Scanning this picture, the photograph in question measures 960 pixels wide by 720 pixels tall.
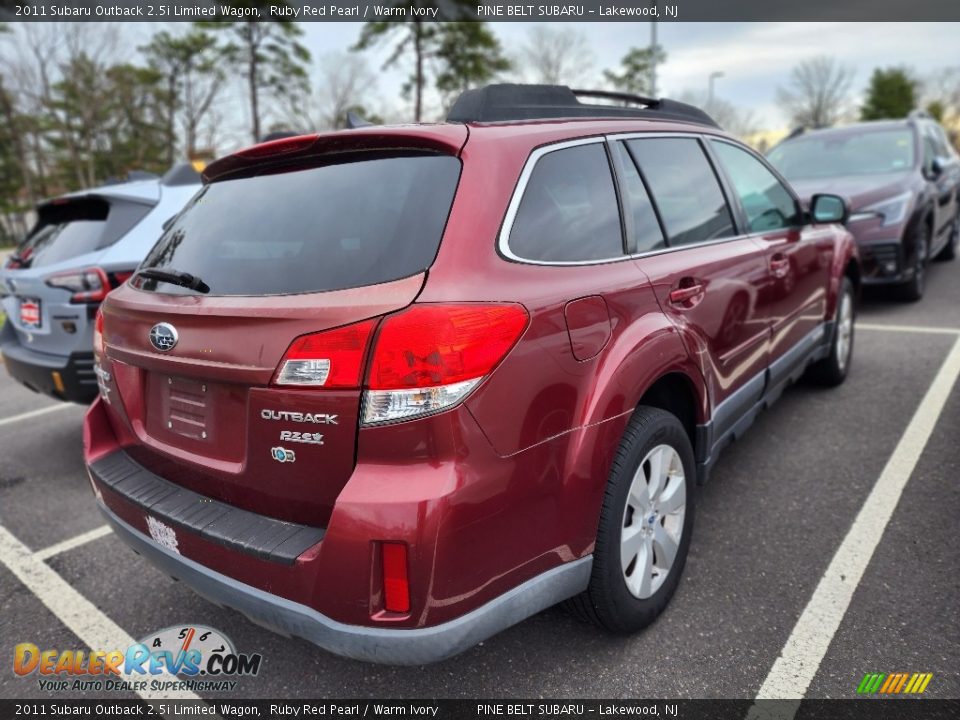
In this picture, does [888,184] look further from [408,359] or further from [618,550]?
[408,359]

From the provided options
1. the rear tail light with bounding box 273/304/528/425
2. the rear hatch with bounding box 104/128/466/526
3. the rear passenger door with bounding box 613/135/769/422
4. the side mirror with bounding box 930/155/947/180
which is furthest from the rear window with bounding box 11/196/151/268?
the side mirror with bounding box 930/155/947/180

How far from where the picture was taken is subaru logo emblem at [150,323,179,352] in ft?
6.49

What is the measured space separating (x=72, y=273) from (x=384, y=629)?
3297 mm

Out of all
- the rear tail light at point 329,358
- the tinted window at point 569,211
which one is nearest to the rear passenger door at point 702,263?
the tinted window at point 569,211

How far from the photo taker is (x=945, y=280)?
27.2ft

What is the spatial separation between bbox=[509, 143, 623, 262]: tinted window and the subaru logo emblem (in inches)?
40.1

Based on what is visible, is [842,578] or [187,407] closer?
[187,407]

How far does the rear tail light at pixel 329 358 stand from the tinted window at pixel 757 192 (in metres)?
2.37

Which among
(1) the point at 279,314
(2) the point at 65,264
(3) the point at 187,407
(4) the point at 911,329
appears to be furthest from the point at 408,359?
(4) the point at 911,329

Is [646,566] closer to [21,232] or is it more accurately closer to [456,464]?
[456,464]

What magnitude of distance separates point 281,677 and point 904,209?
6.92 metres

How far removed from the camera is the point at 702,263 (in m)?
2.68

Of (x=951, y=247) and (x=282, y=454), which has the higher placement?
(x=282, y=454)

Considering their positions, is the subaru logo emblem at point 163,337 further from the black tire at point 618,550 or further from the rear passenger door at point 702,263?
the rear passenger door at point 702,263
